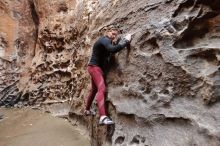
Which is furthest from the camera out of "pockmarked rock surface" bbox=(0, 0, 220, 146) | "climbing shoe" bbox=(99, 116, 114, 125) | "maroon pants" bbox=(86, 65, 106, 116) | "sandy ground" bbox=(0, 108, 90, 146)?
"sandy ground" bbox=(0, 108, 90, 146)

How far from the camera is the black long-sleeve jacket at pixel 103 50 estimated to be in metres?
4.99

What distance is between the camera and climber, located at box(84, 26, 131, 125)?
16.4ft

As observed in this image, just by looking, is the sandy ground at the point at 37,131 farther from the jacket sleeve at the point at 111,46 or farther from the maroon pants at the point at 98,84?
the jacket sleeve at the point at 111,46

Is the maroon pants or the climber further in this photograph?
the maroon pants

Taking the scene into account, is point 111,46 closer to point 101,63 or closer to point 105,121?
point 101,63

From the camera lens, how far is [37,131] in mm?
7160

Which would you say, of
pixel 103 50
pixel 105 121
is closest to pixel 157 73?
pixel 105 121

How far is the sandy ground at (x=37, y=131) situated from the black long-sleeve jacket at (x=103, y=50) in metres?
1.63

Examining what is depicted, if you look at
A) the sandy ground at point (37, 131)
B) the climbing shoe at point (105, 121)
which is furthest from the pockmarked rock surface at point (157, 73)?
the sandy ground at point (37, 131)

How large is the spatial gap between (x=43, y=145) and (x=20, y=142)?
0.63 meters

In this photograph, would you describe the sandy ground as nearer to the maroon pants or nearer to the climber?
the climber

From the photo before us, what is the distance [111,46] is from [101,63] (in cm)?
51

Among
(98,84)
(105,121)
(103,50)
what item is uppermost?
(103,50)

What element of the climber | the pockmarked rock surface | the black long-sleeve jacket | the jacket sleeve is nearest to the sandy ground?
the pockmarked rock surface
